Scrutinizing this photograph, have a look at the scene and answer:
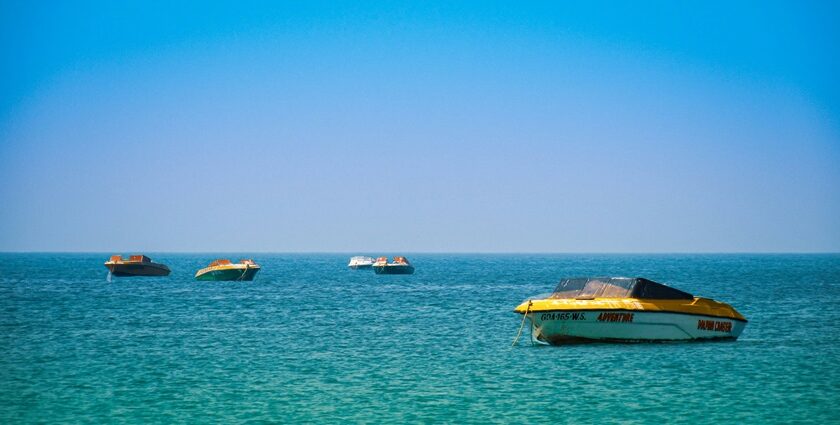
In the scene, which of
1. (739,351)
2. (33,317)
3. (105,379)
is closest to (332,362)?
(105,379)

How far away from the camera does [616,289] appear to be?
3788 centimetres

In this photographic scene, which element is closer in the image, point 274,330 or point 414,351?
point 414,351

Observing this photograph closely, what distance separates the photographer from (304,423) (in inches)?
871

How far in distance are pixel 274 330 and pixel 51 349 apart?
12.6 m

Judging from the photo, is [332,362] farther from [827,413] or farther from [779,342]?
[779,342]

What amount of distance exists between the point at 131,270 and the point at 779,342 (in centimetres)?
9915

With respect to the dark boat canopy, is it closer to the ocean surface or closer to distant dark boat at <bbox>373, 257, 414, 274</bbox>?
the ocean surface

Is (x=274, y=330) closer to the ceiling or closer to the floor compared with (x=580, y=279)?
closer to the floor

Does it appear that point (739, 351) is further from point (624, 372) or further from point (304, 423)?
point (304, 423)

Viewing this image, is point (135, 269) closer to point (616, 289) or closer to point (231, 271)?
point (231, 271)

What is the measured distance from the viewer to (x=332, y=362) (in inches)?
1332

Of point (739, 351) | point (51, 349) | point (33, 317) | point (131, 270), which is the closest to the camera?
point (739, 351)

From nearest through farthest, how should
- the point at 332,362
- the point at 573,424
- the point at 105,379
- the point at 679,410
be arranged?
the point at 573,424 → the point at 679,410 → the point at 105,379 → the point at 332,362

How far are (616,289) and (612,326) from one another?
1937 millimetres
